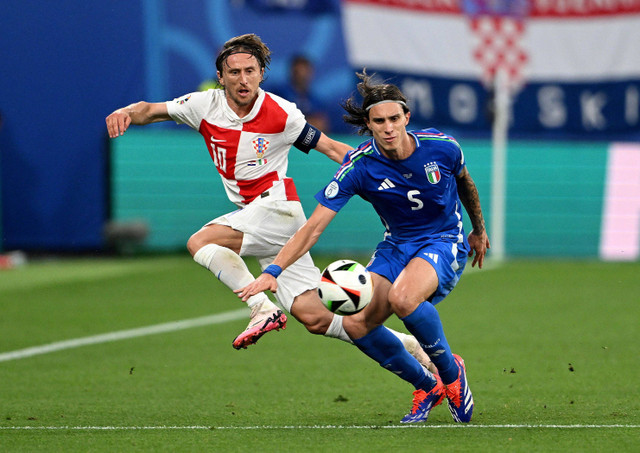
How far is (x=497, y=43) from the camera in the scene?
18.1 meters

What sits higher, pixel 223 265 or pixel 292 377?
pixel 223 265

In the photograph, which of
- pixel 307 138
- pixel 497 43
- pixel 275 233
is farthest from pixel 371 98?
pixel 497 43

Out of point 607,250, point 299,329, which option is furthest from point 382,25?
point 299,329

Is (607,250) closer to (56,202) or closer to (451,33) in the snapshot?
(451,33)

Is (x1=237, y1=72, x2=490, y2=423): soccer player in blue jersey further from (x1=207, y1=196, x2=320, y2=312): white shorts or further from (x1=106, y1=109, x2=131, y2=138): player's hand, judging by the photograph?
(x1=106, y1=109, x2=131, y2=138): player's hand

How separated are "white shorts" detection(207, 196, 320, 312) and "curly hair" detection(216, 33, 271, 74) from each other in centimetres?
91

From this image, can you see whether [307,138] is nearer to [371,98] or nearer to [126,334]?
[371,98]

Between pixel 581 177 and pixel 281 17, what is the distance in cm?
542

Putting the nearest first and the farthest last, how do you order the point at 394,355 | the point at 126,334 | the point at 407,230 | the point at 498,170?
the point at 394,355
the point at 407,230
the point at 126,334
the point at 498,170

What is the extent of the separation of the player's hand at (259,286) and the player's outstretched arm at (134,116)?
4.84 feet

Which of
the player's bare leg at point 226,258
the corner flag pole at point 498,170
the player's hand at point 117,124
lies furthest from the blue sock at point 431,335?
the corner flag pole at point 498,170

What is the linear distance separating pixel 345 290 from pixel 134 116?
195cm

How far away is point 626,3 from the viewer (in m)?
18.1

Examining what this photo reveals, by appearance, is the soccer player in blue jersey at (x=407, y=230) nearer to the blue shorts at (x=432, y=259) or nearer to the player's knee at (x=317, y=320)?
the blue shorts at (x=432, y=259)
